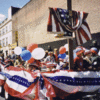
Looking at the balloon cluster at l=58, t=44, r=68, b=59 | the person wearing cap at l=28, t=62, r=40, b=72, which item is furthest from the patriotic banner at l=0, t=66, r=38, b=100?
the balloon cluster at l=58, t=44, r=68, b=59

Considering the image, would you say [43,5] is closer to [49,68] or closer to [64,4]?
[64,4]

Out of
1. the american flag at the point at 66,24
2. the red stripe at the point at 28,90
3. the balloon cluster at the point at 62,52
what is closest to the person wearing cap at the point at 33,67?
the red stripe at the point at 28,90

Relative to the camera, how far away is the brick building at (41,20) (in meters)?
11.7

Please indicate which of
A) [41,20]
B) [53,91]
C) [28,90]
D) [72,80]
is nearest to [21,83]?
[28,90]

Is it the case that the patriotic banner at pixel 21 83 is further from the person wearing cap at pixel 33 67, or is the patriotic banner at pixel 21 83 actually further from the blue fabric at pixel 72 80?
the blue fabric at pixel 72 80

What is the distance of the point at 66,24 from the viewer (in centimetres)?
443

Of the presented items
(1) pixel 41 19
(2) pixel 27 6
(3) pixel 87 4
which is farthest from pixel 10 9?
(3) pixel 87 4

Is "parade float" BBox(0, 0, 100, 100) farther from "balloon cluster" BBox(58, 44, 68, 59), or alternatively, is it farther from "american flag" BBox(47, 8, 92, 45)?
"balloon cluster" BBox(58, 44, 68, 59)

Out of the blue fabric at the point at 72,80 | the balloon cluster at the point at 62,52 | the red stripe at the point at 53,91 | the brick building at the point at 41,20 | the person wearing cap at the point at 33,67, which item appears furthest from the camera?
the brick building at the point at 41,20

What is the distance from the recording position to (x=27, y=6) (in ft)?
84.3

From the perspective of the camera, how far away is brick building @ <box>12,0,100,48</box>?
11.7 m

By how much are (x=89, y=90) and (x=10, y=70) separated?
295 cm

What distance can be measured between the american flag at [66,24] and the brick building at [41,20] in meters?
7.07

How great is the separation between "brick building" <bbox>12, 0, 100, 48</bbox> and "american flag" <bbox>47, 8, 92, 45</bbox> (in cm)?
707
